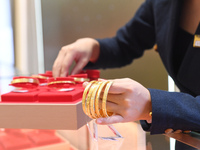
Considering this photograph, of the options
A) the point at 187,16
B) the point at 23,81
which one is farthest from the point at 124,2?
the point at 23,81

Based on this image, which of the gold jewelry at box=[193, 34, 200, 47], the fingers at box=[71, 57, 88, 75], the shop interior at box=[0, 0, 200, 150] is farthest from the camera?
the shop interior at box=[0, 0, 200, 150]

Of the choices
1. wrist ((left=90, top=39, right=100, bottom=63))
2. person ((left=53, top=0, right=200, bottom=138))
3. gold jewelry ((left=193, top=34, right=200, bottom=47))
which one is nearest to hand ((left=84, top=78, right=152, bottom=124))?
person ((left=53, top=0, right=200, bottom=138))

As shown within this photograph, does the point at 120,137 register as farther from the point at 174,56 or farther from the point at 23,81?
the point at 174,56

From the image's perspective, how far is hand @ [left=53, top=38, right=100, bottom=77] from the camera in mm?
596

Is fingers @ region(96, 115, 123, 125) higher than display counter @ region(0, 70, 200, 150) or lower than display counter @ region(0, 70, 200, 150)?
higher

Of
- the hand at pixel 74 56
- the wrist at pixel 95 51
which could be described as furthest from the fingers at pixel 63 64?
the wrist at pixel 95 51

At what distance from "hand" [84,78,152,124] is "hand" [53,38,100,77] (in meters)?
0.31

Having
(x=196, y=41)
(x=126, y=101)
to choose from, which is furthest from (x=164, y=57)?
(x=126, y=101)

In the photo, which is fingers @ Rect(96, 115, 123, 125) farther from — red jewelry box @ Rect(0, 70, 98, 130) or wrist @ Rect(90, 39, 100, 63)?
wrist @ Rect(90, 39, 100, 63)

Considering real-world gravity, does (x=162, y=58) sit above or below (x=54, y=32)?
below

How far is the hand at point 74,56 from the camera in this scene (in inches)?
23.5

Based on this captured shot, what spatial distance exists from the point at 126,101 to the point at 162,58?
18.1 inches

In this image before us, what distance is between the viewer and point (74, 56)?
2.13 ft

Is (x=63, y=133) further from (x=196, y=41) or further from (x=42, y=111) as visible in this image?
(x=196, y=41)
